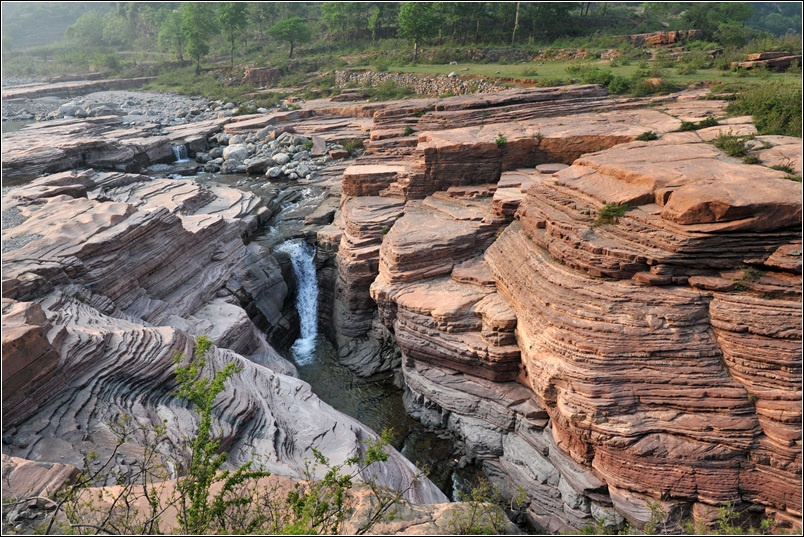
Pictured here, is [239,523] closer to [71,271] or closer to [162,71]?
[71,271]

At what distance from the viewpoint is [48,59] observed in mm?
82938

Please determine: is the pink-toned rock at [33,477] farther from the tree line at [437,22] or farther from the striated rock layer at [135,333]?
the tree line at [437,22]

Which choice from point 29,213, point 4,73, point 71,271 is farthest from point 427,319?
point 4,73

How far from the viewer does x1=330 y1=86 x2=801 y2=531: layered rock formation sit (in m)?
9.92

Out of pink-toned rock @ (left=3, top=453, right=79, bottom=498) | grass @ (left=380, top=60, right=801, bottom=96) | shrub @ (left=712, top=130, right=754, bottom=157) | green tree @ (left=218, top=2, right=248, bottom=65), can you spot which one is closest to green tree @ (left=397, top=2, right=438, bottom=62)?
grass @ (left=380, top=60, right=801, bottom=96)

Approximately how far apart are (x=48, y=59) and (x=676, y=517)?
10295 cm

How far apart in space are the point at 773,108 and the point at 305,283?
17.1 meters

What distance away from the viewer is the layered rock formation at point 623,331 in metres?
9.92

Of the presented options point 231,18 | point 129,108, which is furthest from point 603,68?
point 231,18

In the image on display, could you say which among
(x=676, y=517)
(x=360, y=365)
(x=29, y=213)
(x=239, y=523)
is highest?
(x=29, y=213)

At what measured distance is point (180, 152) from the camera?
33.1m

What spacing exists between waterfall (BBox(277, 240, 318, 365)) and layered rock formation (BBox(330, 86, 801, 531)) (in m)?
5.51

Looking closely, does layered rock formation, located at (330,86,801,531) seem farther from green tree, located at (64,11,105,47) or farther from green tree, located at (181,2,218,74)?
green tree, located at (64,11,105,47)

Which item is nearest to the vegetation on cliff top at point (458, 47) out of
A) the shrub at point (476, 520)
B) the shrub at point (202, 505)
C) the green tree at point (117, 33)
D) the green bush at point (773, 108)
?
the green bush at point (773, 108)
